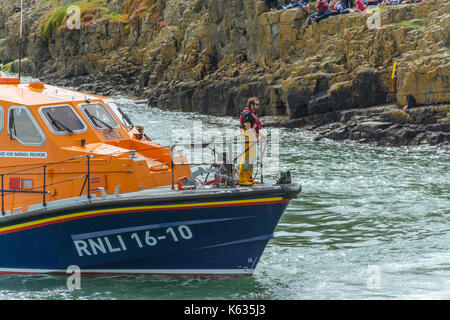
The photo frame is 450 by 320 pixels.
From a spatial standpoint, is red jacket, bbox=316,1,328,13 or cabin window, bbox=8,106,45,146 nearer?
cabin window, bbox=8,106,45,146

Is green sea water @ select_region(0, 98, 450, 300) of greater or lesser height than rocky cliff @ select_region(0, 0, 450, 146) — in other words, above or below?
below

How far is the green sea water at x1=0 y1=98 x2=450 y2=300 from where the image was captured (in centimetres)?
995

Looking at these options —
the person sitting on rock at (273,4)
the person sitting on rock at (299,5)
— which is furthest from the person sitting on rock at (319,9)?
the person sitting on rock at (273,4)

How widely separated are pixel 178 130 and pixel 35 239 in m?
20.3

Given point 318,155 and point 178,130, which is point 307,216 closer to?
point 318,155

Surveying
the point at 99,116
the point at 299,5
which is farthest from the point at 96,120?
the point at 299,5

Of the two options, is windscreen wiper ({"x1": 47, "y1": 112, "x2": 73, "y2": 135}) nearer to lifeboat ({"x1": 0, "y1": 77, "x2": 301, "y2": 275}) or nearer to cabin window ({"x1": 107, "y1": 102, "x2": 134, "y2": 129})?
lifeboat ({"x1": 0, "y1": 77, "x2": 301, "y2": 275})

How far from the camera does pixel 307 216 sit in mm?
14945

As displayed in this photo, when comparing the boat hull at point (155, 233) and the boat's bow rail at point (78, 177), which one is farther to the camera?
the boat's bow rail at point (78, 177)

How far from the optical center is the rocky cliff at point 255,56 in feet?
88.1

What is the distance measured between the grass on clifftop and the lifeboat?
42448mm

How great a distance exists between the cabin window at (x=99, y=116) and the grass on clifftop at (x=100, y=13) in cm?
4155

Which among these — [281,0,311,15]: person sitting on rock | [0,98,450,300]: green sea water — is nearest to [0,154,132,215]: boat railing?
[0,98,450,300]: green sea water

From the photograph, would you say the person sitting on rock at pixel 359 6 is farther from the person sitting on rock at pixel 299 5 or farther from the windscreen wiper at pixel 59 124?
the windscreen wiper at pixel 59 124
